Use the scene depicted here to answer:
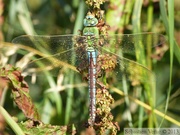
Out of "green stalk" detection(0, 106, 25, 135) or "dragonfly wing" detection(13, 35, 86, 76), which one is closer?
"green stalk" detection(0, 106, 25, 135)

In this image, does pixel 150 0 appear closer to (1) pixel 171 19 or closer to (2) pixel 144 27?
(2) pixel 144 27

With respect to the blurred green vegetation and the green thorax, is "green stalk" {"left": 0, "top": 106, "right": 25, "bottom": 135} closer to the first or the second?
the green thorax

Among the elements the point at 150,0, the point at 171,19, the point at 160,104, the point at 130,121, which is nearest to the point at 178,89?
the point at 160,104

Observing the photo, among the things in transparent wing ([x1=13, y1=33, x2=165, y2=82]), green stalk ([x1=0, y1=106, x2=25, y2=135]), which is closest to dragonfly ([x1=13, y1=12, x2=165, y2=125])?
transparent wing ([x1=13, y1=33, x2=165, y2=82])

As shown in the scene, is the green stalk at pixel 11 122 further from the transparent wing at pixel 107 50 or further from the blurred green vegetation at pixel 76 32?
the blurred green vegetation at pixel 76 32

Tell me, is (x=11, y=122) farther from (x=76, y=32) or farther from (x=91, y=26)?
(x=76, y=32)

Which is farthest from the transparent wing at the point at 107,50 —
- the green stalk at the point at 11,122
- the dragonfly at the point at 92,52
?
the green stalk at the point at 11,122

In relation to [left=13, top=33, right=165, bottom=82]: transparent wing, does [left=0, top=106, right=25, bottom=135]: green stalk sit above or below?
below
